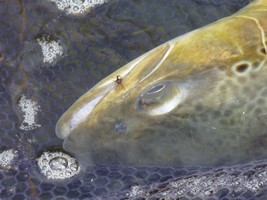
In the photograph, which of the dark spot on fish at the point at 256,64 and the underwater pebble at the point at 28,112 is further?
the underwater pebble at the point at 28,112

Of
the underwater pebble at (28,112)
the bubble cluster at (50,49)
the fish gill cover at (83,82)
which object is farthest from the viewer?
the bubble cluster at (50,49)

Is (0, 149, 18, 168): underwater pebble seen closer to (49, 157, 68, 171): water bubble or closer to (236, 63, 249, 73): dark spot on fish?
(49, 157, 68, 171): water bubble

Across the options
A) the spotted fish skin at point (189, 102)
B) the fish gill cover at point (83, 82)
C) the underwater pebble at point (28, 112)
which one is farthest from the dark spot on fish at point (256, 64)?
the underwater pebble at point (28, 112)

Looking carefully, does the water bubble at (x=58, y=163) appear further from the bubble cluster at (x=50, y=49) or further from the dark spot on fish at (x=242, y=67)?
the dark spot on fish at (x=242, y=67)

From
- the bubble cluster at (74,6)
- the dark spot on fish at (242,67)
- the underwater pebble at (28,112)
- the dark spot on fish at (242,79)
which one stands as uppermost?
the bubble cluster at (74,6)

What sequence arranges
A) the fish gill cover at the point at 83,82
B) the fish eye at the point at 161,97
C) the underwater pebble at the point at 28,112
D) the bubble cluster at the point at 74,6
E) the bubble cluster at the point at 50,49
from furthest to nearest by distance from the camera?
the bubble cluster at the point at 74,6 → the bubble cluster at the point at 50,49 → the underwater pebble at the point at 28,112 → the fish gill cover at the point at 83,82 → the fish eye at the point at 161,97

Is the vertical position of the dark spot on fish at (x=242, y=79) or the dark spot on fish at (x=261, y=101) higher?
the dark spot on fish at (x=242, y=79)

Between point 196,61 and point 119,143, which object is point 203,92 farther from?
point 119,143

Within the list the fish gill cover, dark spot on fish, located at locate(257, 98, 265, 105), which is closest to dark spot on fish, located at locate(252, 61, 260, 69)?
dark spot on fish, located at locate(257, 98, 265, 105)

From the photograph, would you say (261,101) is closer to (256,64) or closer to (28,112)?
(256,64)
